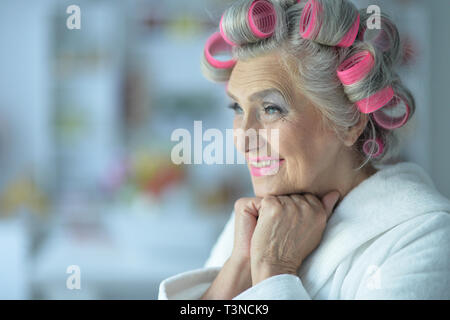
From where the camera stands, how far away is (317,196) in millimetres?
1053

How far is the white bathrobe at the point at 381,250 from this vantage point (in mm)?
809

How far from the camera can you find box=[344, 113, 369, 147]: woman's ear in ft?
3.37

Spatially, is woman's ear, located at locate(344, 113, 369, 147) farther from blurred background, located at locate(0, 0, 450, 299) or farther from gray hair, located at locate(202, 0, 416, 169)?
blurred background, located at locate(0, 0, 450, 299)

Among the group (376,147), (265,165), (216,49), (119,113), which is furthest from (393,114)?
(119,113)

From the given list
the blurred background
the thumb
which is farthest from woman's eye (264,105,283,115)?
the blurred background

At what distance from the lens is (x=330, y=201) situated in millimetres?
1015

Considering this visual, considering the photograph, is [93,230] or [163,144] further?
[163,144]

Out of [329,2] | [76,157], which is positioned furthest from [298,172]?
[76,157]

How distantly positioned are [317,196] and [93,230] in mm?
2397

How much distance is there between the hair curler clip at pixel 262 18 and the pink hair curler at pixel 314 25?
0.20ft

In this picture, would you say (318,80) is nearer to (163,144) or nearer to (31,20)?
(163,144)

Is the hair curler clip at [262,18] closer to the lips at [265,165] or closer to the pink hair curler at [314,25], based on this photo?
the pink hair curler at [314,25]

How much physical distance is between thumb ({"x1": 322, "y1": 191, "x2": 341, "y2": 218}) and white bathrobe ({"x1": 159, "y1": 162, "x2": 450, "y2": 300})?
13mm

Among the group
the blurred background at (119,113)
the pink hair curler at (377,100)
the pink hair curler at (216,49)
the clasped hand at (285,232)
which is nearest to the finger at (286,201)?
the clasped hand at (285,232)
